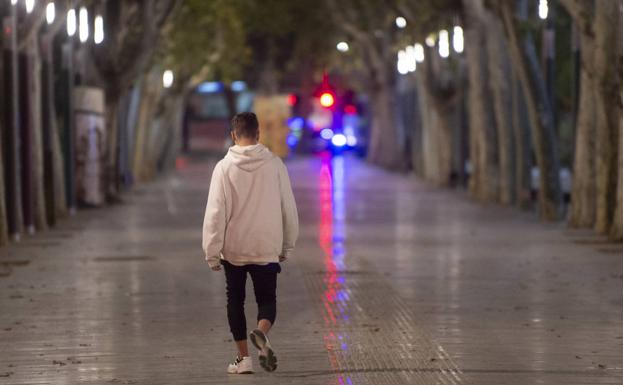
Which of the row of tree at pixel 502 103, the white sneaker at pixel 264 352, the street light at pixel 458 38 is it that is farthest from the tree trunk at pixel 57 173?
the white sneaker at pixel 264 352

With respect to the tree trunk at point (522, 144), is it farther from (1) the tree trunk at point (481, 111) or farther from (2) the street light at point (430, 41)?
(2) the street light at point (430, 41)

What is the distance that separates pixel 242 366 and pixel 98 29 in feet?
80.6

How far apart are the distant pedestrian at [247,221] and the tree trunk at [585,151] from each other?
548 inches

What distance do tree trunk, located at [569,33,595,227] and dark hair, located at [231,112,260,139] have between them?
45.6 feet

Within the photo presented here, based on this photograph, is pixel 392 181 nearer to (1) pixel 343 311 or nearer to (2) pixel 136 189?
(2) pixel 136 189

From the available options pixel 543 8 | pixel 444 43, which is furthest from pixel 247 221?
pixel 444 43

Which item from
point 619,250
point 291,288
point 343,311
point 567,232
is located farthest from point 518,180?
point 343,311

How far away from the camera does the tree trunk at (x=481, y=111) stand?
36.0m

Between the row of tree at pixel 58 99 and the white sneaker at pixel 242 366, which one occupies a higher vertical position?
the row of tree at pixel 58 99

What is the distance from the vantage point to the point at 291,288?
16562 mm

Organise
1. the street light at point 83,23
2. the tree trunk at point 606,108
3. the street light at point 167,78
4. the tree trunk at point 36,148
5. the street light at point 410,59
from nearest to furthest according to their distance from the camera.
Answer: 1. the tree trunk at point 606,108
2. the tree trunk at point 36,148
3. the street light at point 83,23
4. the street light at point 167,78
5. the street light at point 410,59

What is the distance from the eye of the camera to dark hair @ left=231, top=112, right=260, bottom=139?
34.4 feet

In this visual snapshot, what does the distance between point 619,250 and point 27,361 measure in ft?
37.6

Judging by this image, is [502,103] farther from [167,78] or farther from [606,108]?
[167,78]
